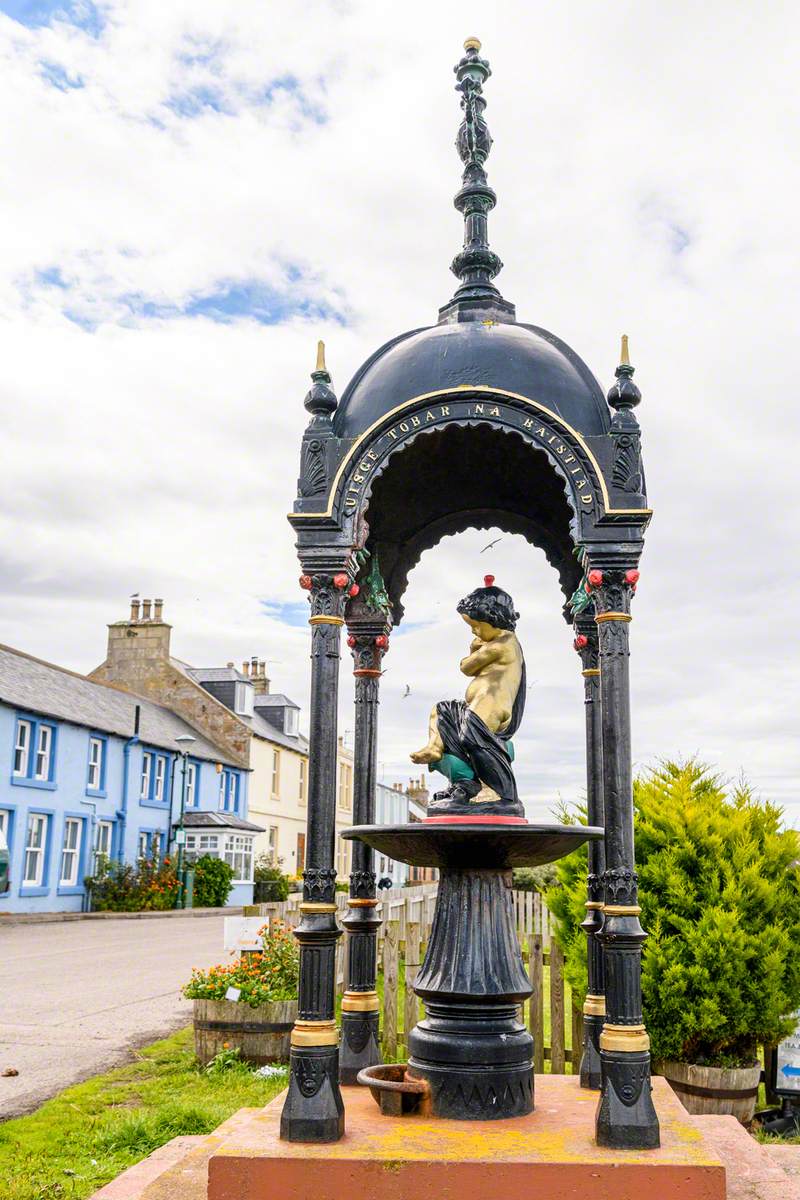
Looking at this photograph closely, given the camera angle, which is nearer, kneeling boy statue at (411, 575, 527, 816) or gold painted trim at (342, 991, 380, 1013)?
kneeling boy statue at (411, 575, 527, 816)

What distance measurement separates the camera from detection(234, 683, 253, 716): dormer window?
45562 millimetres

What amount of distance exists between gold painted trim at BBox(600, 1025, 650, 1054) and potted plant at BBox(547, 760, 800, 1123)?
7.92 feet

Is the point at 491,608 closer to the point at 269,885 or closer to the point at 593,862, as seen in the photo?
the point at 593,862

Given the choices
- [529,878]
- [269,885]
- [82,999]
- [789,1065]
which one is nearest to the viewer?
[789,1065]

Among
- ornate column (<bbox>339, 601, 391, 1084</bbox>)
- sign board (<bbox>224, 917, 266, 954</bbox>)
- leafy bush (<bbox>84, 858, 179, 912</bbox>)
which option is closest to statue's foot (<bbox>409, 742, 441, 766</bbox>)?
ornate column (<bbox>339, 601, 391, 1084</bbox>)

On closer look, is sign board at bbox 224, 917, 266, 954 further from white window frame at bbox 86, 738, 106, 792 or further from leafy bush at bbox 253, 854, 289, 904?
leafy bush at bbox 253, 854, 289, 904

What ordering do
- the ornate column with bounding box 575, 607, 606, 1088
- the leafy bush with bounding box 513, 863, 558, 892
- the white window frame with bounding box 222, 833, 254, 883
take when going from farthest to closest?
1. the white window frame with bounding box 222, 833, 254, 883
2. the leafy bush with bounding box 513, 863, 558, 892
3. the ornate column with bounding box 575, 607, 606, 1088

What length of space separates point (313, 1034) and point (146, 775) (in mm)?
32862

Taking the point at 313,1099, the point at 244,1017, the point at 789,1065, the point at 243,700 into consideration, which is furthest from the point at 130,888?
the point at 313,1099

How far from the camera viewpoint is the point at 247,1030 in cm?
888

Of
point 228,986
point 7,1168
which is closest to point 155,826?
point 228,986

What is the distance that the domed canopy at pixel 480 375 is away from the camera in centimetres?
584

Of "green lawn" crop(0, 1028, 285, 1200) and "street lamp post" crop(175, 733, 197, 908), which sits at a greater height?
"street lamp post" crop(175, 733, 197, 908)

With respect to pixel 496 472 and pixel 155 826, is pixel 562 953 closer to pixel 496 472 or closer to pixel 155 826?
pixel 496 472
